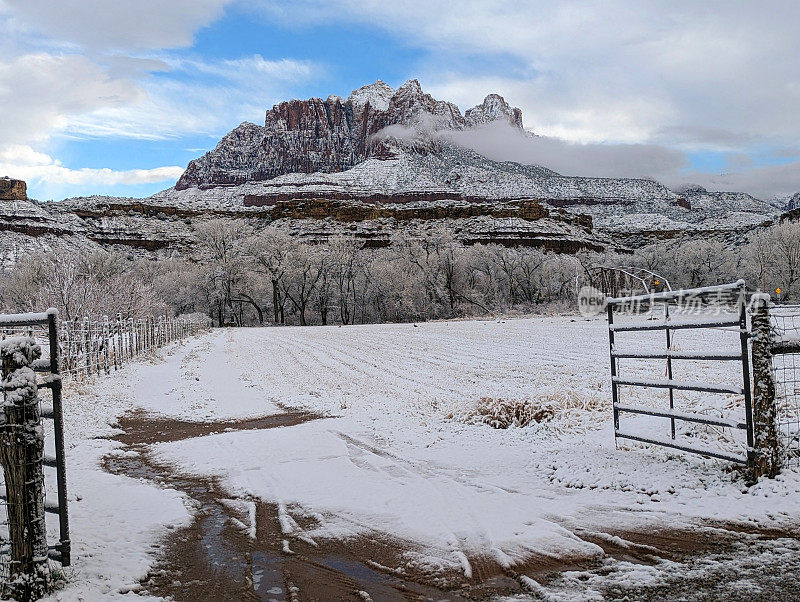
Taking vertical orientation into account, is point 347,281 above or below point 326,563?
above

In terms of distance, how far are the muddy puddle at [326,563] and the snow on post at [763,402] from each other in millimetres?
1048

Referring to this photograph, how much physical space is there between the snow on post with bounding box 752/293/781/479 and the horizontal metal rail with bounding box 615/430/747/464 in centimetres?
17

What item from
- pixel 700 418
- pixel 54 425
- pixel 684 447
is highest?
pixel 54 425

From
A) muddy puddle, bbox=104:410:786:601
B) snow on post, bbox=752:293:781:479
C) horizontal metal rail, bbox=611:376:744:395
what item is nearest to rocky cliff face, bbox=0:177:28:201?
muddy puddle, bbox=104:410:786:601

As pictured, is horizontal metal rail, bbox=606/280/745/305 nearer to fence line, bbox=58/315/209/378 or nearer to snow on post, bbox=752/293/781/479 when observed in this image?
snow on post, bbox=752/293/781/479

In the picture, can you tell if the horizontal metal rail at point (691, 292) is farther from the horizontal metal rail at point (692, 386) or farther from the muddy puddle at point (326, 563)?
the muddy puddle at point (326, 563)

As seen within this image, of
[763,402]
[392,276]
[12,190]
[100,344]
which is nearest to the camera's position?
[763,402]

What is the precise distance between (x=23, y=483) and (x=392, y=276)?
6933cm

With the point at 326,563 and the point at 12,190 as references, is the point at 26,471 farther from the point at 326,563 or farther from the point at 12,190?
the point at 12,190

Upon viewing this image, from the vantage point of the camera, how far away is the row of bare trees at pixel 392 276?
67500mm

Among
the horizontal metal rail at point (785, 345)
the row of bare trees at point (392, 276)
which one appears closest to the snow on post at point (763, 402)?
the horizontal metal rail at point (785, 345)

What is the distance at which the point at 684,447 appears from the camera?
19.7 ft

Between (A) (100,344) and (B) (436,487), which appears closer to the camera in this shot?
(B) (436,487)

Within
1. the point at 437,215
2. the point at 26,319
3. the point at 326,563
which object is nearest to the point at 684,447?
the point at 326,563
